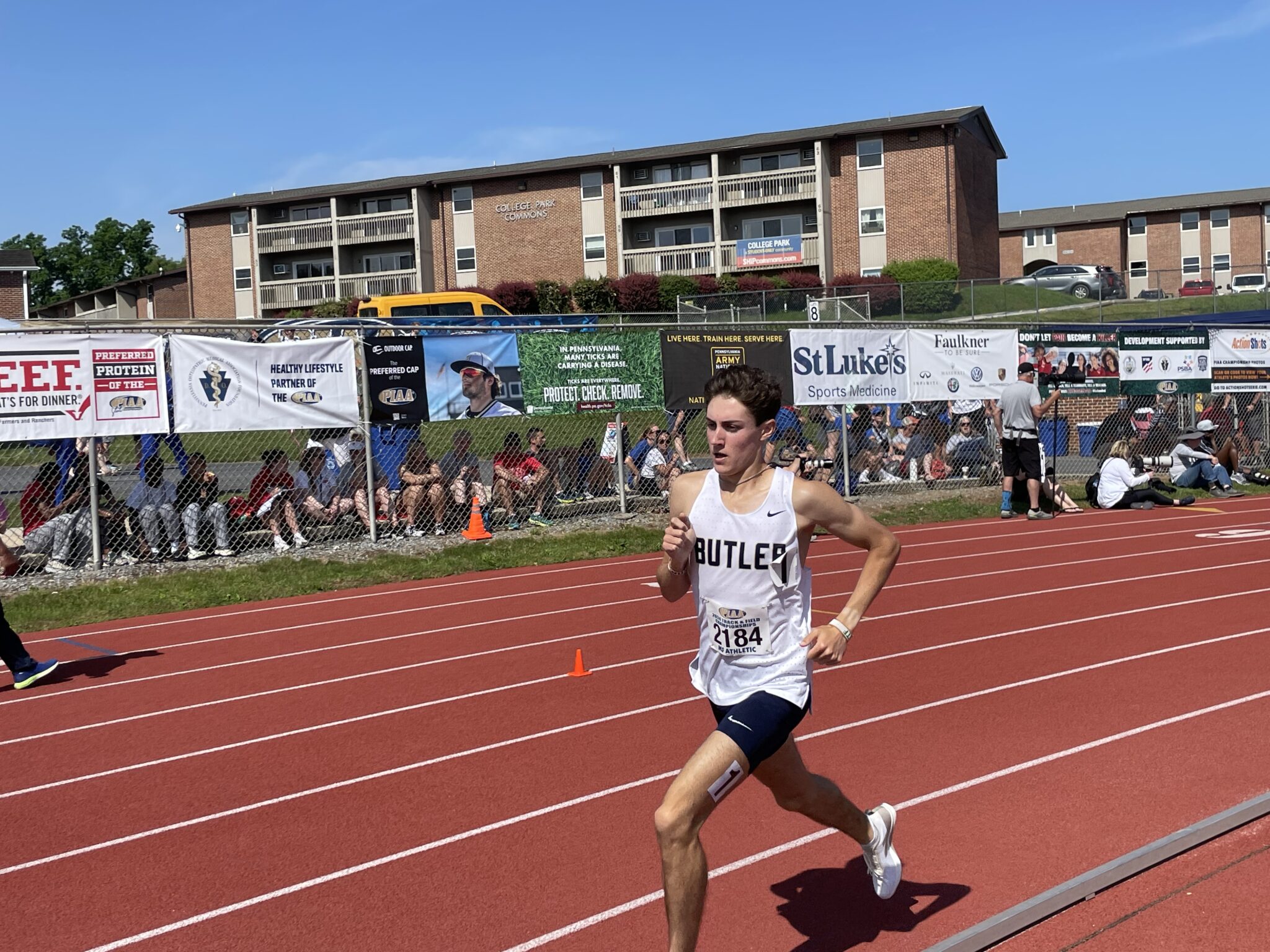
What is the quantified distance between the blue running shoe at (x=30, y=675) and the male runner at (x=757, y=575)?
6601 millimetres

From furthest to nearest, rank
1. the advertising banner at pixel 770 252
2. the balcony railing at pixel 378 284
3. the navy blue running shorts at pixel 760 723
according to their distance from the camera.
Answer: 1. the balcony railing at pixel 378 284
2. the advertising banner at pixel 770 252
3. the navy blue running shorts at pixel 760 723

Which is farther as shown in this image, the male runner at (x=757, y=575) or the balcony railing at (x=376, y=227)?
the balcony railing at (x=376, y=227)

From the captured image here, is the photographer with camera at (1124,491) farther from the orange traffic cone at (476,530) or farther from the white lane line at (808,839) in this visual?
the white lane line at (808,839)

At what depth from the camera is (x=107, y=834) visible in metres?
5.84

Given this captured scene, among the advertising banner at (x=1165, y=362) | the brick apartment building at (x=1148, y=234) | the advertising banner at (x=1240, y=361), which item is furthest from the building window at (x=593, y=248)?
the advertising banner at (x=1165, y=362)

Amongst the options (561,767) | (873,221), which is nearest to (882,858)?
(561,767)

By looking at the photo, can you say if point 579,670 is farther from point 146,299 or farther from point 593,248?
point 146,299

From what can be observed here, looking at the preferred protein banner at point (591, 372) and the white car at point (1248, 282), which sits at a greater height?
the white car at point (1248, 282)

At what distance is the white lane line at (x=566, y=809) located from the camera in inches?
182

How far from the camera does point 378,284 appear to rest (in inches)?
2386

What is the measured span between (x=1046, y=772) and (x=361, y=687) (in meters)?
4.61

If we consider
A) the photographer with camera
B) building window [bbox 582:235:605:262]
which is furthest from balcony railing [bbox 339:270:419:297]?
the photographer with camera

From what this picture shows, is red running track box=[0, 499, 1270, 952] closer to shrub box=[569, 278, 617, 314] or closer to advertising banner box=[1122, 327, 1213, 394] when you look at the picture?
advertising banner box=[1122, 327, 1213, 394]

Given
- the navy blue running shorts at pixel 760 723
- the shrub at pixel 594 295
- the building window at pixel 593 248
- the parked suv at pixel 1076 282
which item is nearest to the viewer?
the navy blue running shorts at pixel 760 723
